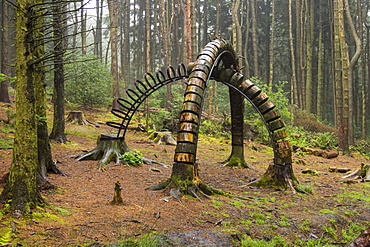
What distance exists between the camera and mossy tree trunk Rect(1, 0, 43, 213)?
400cm

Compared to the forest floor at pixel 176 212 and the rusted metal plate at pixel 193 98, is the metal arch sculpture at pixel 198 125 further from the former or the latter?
the forest floor at pixel 176 212

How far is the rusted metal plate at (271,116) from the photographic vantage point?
8.13m

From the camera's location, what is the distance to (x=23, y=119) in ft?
13.2

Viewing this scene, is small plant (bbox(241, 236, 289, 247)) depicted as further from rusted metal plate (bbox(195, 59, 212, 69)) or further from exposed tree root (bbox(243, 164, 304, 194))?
rusted metal plate (bbox(195, 59, 212, 69))

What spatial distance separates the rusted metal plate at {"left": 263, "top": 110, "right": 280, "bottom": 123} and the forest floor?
1.89m

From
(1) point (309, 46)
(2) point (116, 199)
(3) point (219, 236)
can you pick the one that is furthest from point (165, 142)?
(1) point (309, 46)

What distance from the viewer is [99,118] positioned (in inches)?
720

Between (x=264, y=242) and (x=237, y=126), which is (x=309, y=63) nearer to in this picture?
(x=237, y=126)

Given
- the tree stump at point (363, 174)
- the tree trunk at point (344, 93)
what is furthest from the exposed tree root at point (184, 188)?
the tree trunk at point (344, 93)

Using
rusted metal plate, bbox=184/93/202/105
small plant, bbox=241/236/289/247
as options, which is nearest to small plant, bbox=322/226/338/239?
small plant, bbox=241/236/289/247

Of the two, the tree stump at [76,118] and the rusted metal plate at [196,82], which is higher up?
the rusted metal plate at [196,82]

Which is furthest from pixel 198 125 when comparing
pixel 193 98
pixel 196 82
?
pixel 196 82

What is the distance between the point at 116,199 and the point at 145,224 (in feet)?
3.11

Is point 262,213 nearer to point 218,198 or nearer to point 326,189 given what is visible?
point 218,198
